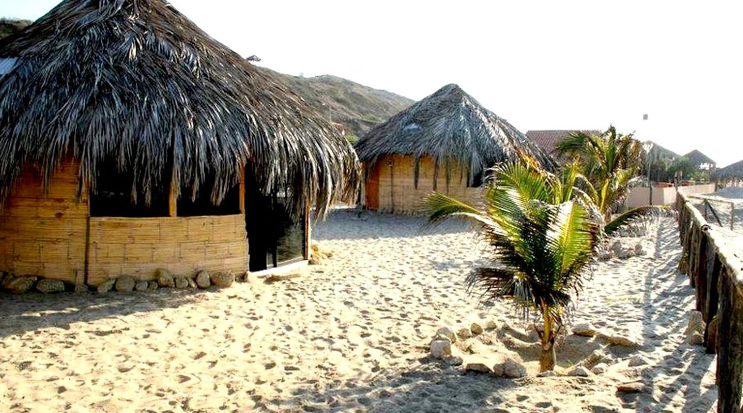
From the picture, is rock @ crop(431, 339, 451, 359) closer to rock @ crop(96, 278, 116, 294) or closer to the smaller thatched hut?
rock @ crop(96, 278, 116, 294)

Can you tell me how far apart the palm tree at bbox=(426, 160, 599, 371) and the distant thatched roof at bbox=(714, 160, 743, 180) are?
4641 cm

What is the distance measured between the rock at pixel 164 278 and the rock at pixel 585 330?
16.5 feet

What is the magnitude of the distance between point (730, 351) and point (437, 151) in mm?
12291

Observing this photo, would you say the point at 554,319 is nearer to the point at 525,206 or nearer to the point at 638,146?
the point at 525,206

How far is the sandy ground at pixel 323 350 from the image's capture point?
4012 mm

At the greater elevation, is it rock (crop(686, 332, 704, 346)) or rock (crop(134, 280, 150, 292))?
rock (crop(134, 280, 150, 292))

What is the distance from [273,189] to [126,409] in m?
4.86

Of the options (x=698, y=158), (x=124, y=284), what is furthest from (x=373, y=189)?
(x=698, y=158)

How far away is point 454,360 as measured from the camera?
187 inches

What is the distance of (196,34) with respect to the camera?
877 cm

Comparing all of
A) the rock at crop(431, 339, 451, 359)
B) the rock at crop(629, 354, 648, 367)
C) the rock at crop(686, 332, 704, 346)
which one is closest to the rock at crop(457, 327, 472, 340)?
the rock at crop(431, 339, 451, 359)

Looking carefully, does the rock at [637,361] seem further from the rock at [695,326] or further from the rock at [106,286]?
the rock at [106,286]

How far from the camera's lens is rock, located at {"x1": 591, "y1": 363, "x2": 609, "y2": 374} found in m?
4.54

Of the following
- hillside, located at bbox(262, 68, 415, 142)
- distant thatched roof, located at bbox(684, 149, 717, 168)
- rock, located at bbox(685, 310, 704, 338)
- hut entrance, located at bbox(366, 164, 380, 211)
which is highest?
hillside, located at bbox(262, 68, 415, 142)
